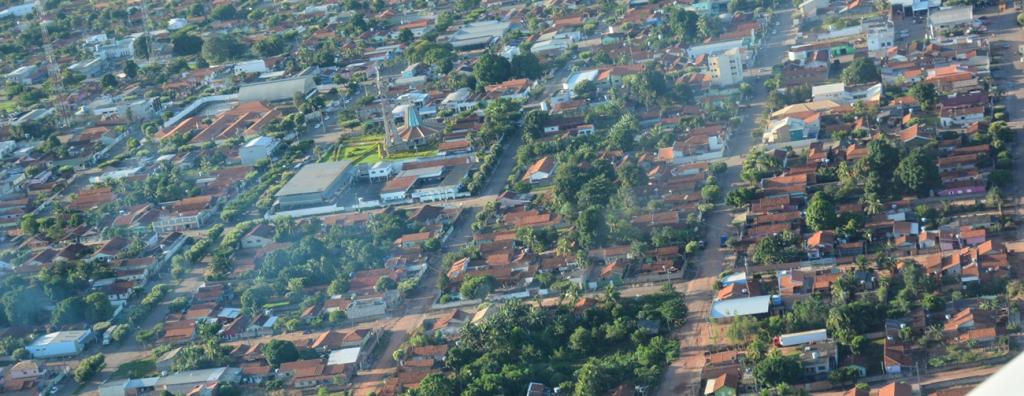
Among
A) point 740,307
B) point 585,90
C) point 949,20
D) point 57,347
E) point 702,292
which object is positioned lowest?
point 949,20

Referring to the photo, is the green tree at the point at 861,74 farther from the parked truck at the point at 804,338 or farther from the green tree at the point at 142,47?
the green tree at the point at 142,47

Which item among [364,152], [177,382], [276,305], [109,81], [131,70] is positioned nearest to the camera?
[177,382]

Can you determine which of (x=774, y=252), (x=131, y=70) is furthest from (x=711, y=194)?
(x=131, y=70)

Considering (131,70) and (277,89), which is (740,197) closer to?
(277,89)

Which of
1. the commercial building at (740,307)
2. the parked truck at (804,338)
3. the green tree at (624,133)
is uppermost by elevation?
the parked truck at (804,338)

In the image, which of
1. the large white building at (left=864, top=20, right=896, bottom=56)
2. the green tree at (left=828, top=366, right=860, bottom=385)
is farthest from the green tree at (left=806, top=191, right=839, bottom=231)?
the large white building at (left=864, top=20, right=896, bottom=56)

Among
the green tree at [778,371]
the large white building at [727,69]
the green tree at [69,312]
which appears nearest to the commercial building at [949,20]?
the large white building at [727,69]

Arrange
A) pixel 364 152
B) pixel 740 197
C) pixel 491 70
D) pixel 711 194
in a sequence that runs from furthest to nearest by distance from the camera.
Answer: pixel 491 70, pixel 364 152, pixel 711 194, pixel 740 197
